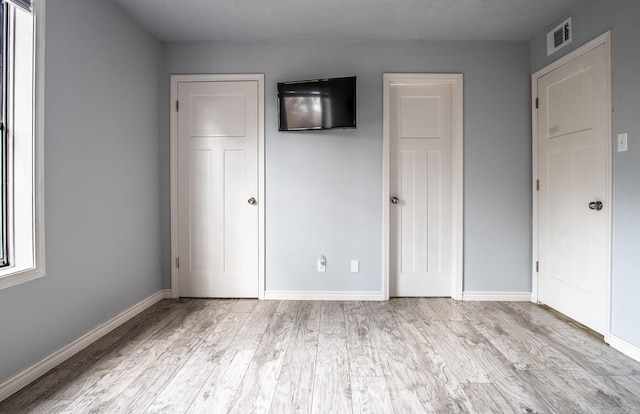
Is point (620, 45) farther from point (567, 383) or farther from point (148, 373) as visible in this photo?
point (148, 373)

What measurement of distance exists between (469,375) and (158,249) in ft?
8.94

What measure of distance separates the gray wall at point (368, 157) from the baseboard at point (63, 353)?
1.24m

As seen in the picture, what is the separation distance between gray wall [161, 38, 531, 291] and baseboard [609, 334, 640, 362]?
2.90ft

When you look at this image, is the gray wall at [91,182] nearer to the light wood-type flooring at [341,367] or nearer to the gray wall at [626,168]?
the light wood-type flooring at [341,367]

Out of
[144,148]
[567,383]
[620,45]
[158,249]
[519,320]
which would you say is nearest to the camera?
[567,383]

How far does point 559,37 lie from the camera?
2.56 meters

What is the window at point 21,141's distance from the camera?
5.38ft

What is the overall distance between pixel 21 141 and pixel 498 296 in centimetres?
374

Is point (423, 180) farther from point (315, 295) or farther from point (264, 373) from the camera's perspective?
point (264, 373)

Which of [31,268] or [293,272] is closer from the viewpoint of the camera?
[31,268]

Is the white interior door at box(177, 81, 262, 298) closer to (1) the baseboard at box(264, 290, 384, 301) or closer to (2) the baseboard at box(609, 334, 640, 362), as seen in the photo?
(1) the baseboard at box(264, 290, 384, 301)

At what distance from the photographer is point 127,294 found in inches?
98.4

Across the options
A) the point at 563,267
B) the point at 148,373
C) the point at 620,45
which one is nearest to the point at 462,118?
the point at 620,45

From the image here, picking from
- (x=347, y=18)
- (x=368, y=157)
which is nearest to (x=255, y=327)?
(x=368, y=157)
